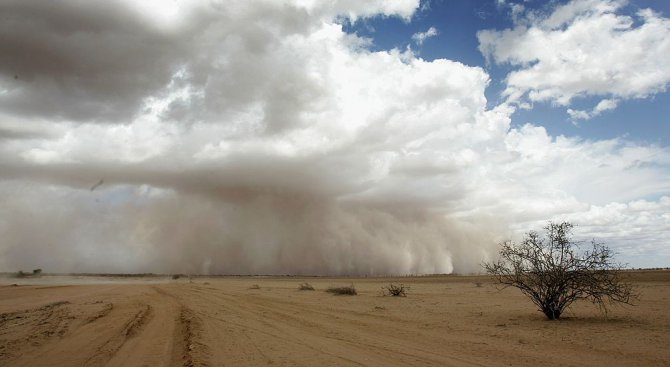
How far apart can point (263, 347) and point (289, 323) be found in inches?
233

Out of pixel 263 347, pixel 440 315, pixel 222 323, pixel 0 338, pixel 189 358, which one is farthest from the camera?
pixel 440 315

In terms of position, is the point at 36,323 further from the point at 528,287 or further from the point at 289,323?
the point at 528,287

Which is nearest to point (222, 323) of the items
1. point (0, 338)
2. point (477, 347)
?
point (0, 338)

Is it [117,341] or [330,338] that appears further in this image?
[330,338]

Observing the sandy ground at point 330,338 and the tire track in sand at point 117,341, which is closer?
the tire track in sand at point 117,341

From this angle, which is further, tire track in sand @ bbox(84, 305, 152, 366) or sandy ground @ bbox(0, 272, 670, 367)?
sandy ground @ bbox(0, 272, 670, 367)

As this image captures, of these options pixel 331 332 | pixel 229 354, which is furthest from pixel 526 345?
pixel 229 354

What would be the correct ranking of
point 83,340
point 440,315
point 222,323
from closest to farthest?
point 83,340
point 222,323
point 440,315

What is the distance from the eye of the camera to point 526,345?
1305 cm

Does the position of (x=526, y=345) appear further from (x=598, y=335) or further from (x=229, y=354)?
(x=229, y=354)

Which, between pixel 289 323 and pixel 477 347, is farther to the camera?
pixel 289 323

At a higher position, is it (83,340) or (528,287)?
(528,287)

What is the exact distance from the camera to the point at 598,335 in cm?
1470

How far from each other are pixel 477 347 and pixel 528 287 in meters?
8.48
